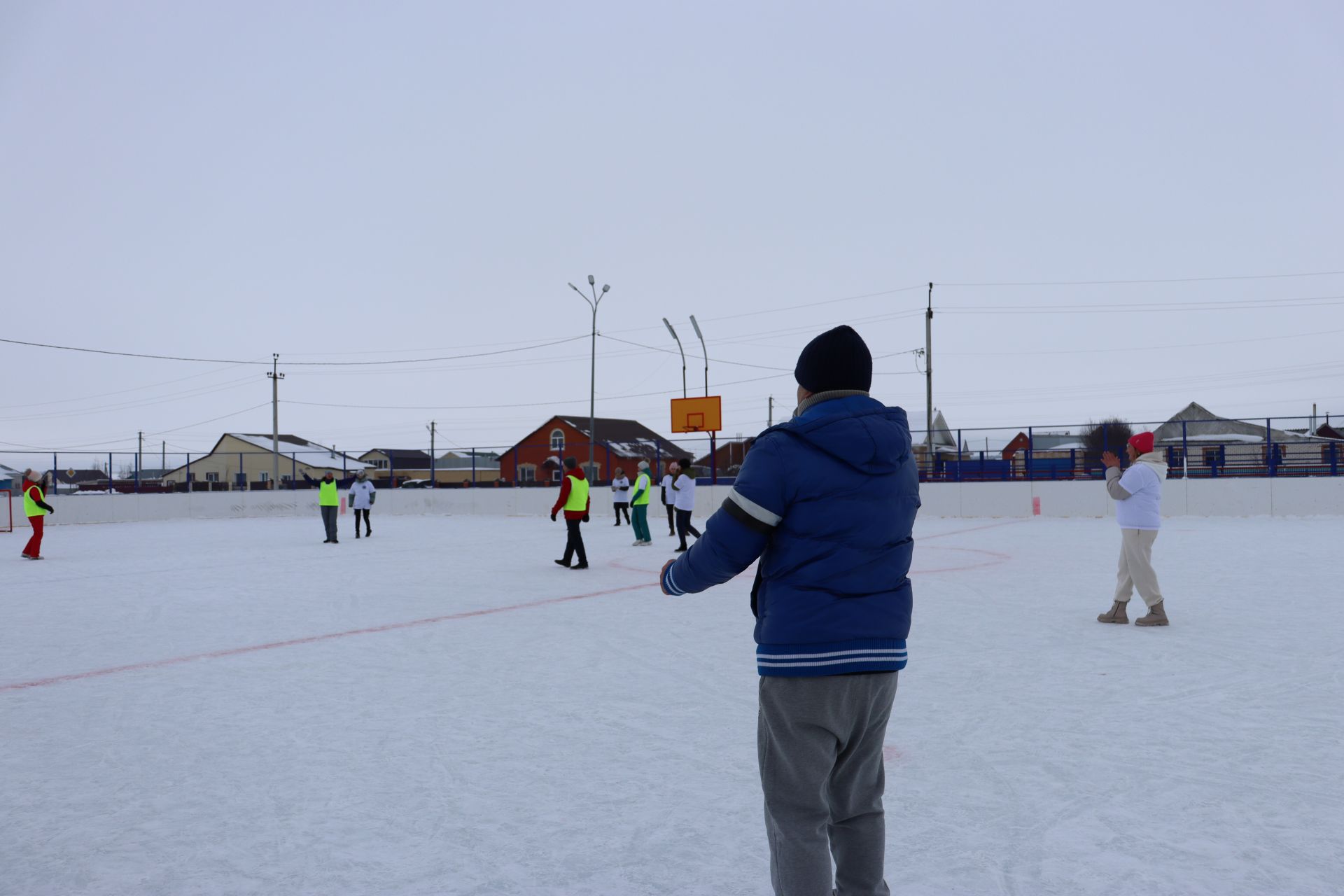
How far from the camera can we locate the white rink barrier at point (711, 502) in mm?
22266

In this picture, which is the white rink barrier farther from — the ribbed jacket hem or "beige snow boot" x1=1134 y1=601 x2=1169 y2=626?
the ribbed jacket hem

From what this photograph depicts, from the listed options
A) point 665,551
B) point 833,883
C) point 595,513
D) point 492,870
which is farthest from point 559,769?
point 595,513

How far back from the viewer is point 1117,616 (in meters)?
7.66

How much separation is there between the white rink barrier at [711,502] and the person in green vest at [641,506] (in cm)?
768

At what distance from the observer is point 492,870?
313 centimetres

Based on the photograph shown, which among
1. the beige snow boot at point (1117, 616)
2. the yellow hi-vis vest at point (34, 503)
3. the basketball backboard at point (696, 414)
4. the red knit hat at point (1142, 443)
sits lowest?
the beige snow boot at point (1117, 616)

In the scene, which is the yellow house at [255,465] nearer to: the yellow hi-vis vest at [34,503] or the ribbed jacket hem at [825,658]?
the yellow hi-vis vest at [34,503]

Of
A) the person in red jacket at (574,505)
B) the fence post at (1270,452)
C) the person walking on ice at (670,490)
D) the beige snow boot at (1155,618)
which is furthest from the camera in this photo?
the fence post at (1270,452)

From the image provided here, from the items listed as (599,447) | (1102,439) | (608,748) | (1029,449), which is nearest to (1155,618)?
(608,748)

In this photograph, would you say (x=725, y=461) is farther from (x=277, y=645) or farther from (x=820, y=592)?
(x=820, y=592)

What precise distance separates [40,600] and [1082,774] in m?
10.5

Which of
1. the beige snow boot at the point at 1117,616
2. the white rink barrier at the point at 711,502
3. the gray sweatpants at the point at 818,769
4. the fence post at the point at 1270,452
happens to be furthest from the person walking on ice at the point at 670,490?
the fence post at the point at 1270,452

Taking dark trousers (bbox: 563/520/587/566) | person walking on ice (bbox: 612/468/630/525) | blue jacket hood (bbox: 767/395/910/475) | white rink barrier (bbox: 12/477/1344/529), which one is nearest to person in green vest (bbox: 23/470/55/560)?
dark trousers (bbox: 563/520/587/566)

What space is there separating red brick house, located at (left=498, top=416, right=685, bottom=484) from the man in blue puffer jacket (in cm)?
3312
